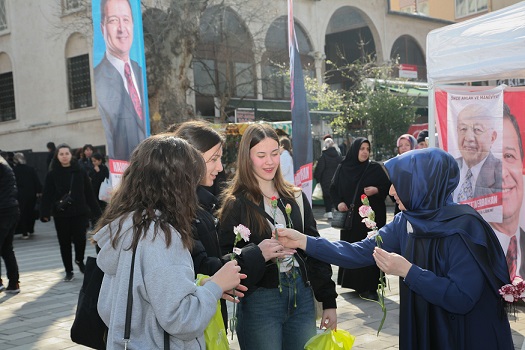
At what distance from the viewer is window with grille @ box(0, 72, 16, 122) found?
100ft

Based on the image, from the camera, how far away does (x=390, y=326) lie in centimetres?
639

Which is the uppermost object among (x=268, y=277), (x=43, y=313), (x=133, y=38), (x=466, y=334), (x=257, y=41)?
(x=257, y=41)

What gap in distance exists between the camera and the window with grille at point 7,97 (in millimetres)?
30572

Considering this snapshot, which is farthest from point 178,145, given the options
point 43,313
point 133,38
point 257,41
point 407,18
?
point 407,18

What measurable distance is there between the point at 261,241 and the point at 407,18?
3585 centimetres

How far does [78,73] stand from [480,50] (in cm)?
2386

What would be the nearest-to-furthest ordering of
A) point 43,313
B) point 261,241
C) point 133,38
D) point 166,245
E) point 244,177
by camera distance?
point 166,245 → point 261,241 → point 244,177 → point 133,38 → point 43,313

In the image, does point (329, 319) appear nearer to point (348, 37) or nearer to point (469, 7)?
point (348, 37)

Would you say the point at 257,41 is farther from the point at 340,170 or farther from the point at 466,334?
the point at 466,334

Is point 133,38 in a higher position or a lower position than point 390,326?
higher

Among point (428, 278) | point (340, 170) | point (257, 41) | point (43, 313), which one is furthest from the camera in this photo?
point (257, 41)

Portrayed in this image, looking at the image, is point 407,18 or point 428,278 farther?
point 407,18

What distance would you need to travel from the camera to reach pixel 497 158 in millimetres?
6641

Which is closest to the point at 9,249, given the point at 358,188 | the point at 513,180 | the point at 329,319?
the point at 358,188
